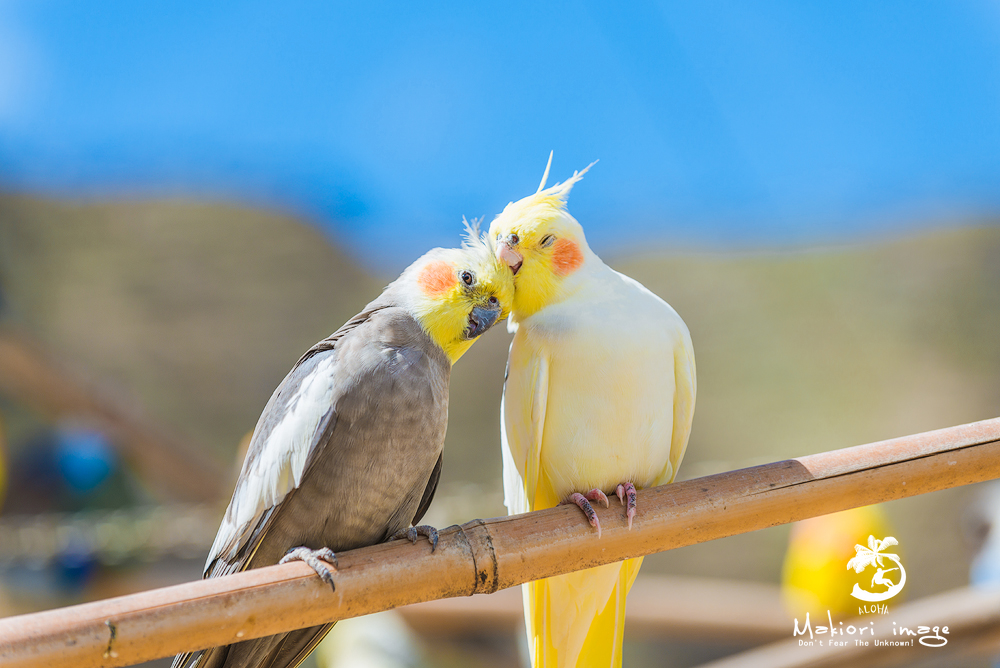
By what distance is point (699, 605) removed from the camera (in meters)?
2.86

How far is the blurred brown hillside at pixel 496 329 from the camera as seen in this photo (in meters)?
6.55

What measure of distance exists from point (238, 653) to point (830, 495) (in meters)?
1.09

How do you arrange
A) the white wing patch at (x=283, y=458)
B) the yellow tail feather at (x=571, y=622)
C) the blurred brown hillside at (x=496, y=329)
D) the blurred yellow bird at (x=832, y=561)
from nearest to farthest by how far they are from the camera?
the white wing patch at (x=283, y=458)
the yellow tail feather at (x=571, y=622)
the blurred yellow bird at (x=832, y=561)
the blurred brown hillside at (x=496, y=329)

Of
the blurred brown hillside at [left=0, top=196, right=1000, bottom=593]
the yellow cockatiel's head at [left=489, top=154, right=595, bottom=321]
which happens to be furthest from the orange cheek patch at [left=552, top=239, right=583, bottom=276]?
the blurred brown hillside at [left=0, top=196, right=1000, bottom=593]

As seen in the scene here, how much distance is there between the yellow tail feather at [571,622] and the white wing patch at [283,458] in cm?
57

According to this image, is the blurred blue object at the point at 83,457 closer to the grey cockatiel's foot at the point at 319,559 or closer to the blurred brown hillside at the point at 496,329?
the blurred brown hillside at the point at 496,329

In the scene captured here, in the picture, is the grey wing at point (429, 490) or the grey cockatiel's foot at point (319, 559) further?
the grey wing at point (429, 490)

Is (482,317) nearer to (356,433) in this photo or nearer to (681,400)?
(356,433)

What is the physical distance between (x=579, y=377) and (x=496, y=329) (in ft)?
15.6

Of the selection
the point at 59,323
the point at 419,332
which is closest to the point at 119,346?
the point at 59,323

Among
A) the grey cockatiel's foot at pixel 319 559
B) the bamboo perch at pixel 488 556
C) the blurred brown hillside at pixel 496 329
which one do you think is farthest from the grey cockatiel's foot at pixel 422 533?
the blurred brown hillside at pixel 496 329

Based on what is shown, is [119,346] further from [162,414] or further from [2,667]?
[2,667]

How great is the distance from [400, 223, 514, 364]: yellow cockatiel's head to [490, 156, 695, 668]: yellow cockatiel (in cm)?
5

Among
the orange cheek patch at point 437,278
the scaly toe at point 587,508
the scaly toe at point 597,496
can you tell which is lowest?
the scaly toe at point 587,508
